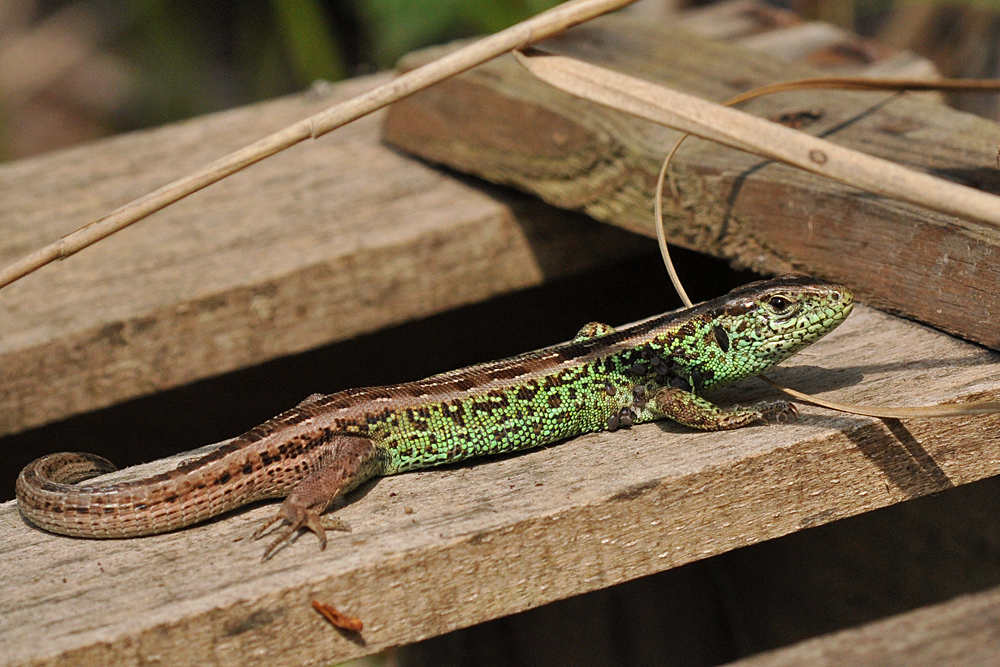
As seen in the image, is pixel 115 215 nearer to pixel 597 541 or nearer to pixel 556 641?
pixel 597 541

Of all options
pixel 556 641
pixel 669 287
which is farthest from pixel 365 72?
pixel 556 641

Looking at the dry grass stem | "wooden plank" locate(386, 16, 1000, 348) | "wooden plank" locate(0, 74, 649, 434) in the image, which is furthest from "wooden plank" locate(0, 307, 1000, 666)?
"wooden plank" locate(0, 74, 649, 434)

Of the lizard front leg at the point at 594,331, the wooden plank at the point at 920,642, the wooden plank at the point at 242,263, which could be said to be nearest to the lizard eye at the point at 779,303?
the lizard front leg at the point at 594,331

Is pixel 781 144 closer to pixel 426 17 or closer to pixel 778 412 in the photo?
pixel 778 412

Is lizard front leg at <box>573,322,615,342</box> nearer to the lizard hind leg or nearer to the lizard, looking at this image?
the lizard

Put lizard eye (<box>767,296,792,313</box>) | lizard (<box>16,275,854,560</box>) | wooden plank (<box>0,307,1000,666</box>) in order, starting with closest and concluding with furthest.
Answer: wooden plank (<box>0,307,1000,666</box>)
lizard (<box>16,275,854,560</box>)
lizard eye (<box>767,296,792,313</box>)

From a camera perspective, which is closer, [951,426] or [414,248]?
[951,426]
